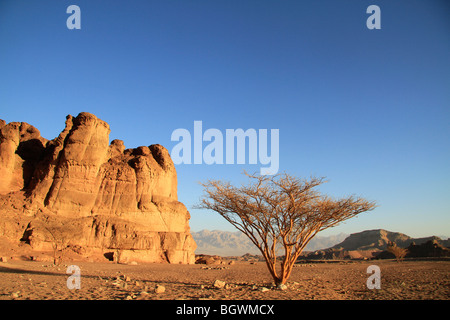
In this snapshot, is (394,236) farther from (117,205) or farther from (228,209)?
(228,209)

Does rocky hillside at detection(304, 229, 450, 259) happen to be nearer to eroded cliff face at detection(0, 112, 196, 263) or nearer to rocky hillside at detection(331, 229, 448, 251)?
rocky hillside at detection(331, 229, 448, 251)

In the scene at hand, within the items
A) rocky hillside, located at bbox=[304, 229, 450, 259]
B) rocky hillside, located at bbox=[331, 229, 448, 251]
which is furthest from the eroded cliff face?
rocky hillside, located at bbox=[331, 229, 448, 251]

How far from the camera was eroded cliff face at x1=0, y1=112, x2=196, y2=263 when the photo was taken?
37469mm

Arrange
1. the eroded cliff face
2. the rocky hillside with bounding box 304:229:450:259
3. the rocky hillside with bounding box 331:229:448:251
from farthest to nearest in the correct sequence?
the rocky hillside with bounding box 331:229:448:251
the rocky hillside with bounding box 304:229:450:259
the eroded cliff face

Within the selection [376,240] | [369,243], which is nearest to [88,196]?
[369,243]

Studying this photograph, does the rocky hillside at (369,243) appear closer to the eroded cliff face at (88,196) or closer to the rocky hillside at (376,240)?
the rocky hillside at (376,240)

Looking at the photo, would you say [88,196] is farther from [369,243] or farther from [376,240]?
[376,240]

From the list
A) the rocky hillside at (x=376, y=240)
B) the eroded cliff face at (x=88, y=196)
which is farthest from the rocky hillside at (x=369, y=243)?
the eroded cliff face at (x=88, y=196)

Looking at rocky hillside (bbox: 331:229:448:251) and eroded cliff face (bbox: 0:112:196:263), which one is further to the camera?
rocky hillside (bbox: 331:229:448:251)

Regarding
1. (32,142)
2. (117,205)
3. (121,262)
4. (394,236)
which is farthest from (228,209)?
(394,236)

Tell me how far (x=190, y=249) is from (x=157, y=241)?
23.6ft

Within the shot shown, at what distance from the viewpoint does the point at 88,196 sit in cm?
4272
